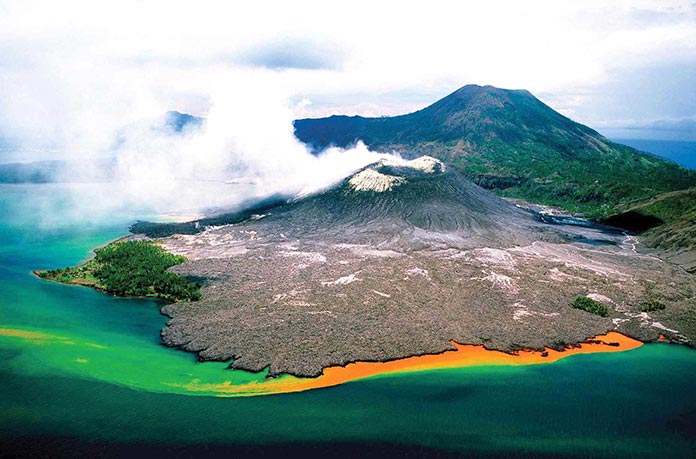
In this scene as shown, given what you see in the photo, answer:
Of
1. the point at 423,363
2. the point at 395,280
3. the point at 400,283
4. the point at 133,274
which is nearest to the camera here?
the point at 423,363

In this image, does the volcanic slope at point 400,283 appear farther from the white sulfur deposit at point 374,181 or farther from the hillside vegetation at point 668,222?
the hillside vegetation at point 668,222

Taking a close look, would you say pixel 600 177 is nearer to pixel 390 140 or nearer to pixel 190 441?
pixel 390 140

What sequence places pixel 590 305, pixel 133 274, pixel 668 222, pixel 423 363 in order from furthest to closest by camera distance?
pixel 668 222
pixel 133 274
pixel 590 305
pixel 423 363

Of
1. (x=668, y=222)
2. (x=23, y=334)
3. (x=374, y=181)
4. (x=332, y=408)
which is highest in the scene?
(x=374, y=181)

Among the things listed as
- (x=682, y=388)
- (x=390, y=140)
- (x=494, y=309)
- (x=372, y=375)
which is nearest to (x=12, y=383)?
(x=372, y=375)

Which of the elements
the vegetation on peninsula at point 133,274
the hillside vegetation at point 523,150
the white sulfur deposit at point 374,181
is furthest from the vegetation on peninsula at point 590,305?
the hillside vegetation at point 523,150

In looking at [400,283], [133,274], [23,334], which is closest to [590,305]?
[400,283]

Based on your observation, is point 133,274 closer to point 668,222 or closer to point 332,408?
point 332,408
